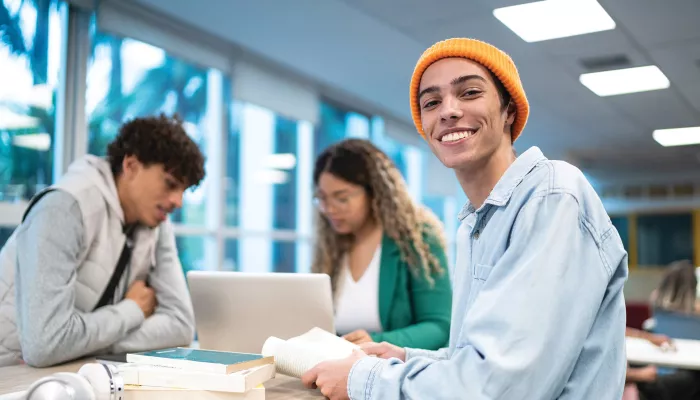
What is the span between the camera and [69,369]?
1651 mm

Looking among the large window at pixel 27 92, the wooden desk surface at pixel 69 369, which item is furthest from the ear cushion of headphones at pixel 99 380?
the large window at pixel 27 92

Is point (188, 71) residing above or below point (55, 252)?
above

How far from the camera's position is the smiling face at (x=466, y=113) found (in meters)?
1.20

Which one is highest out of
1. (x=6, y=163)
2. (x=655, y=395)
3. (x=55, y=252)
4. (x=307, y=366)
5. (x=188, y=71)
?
(x=188, y=71)

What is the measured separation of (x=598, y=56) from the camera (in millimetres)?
4590

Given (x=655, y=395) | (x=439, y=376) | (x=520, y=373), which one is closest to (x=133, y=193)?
(x=439, y=376)

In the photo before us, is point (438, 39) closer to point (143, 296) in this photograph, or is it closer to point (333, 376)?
point (143, 296)

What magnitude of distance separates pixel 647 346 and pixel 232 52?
11.7 ft

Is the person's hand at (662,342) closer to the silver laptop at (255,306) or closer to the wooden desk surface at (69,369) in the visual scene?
the silver laptop at (255,306)

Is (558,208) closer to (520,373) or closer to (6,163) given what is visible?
(520,373)

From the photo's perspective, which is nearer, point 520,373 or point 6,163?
point 520,373

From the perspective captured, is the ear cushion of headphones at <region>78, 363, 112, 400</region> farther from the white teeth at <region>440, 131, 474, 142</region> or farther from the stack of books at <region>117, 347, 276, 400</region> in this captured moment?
the white teeth at <region>440, 131, 474, 142</region>

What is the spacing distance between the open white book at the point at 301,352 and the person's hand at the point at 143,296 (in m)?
0.77

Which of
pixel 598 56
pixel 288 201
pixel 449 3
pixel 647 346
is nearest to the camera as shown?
pixel 647 346
